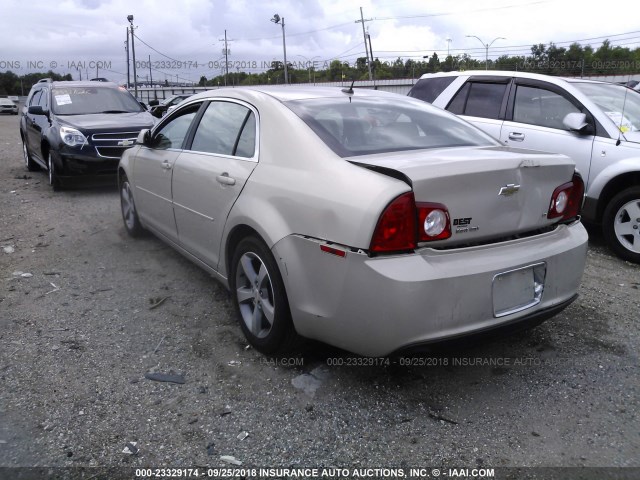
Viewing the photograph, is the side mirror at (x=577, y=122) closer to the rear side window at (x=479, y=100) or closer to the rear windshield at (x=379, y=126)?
the rear side window at (x=479, y=100)

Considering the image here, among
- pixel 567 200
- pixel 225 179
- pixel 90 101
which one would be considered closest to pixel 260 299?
pixel 225 179

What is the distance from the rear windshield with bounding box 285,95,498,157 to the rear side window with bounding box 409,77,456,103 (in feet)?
11.6

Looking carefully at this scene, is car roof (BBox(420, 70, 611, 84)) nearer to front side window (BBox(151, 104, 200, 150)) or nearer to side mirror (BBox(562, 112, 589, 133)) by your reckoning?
side mirror (BBox(562, 112, 589, 133))

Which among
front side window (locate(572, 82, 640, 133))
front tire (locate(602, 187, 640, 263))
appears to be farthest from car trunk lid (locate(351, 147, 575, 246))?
front side window (locate(572, 82, 640, 133))

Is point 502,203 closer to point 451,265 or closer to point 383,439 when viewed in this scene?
point 451,265

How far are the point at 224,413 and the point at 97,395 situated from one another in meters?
0.74

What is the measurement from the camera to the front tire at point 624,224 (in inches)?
203

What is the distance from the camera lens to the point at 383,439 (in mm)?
2623

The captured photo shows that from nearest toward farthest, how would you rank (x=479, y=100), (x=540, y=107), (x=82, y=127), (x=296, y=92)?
(x=296, y=92)
(x=540, y=107)
(x=479, y=100)
(x=82, y=127)

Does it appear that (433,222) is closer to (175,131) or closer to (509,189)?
(509,189)

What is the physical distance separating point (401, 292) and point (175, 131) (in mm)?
2978

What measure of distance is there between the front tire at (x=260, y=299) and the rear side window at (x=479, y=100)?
4.31m

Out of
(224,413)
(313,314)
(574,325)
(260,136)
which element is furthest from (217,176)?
(574,325)

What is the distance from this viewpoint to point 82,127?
8234mm
